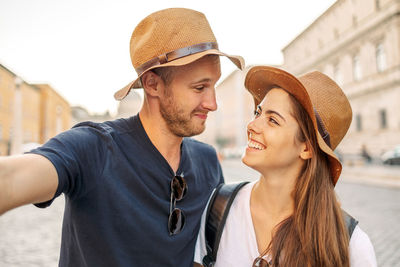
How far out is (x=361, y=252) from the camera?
62.3 inches

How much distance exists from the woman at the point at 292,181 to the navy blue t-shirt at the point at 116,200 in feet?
1.17

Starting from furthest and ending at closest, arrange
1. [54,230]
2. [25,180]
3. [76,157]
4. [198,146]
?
[54,230]
[198,146]
[76,157]
[25,180]

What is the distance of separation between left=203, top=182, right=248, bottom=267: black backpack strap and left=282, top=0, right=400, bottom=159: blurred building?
21.3 m

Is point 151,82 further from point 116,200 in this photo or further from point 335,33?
point 335,33

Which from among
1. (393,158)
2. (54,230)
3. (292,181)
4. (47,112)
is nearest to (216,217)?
(292,181)

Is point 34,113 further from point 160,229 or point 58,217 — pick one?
point 58,217

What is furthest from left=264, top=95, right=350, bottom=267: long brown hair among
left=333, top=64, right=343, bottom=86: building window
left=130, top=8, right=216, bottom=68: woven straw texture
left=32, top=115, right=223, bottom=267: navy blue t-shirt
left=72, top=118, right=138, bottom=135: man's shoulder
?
left=333, top=64, right=343, bottom=86: building window

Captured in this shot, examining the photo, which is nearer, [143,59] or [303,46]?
[143,59]

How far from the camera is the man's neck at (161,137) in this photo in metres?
1.92

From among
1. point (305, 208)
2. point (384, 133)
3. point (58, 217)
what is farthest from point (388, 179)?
point (305, 208)

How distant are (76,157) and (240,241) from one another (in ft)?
3.45

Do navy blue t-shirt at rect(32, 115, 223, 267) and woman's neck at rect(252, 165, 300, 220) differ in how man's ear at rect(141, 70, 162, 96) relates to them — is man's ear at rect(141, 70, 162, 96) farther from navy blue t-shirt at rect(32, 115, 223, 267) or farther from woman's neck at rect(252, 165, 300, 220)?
woman's neck at rect(252, 165, 300, 220)

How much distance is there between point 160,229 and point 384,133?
2548 cm

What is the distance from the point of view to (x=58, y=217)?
25.1ft
